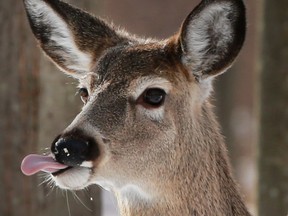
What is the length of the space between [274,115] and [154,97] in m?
2.88

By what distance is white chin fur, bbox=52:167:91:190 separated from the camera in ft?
21.4

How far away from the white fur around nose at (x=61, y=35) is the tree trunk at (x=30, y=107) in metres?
1.64

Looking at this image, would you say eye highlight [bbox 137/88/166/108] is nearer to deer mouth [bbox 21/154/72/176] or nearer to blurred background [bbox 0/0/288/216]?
deer mouth [bbox 21/154/72/176]

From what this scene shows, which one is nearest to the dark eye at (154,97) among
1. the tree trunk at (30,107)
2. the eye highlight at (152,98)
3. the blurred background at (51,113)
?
the eye highlight at (152,98)

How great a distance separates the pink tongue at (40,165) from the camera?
652 centimetres

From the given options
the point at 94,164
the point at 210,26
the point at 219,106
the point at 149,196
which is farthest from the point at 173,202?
the point at 219,106

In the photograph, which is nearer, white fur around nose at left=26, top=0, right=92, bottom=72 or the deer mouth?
the deer mouth

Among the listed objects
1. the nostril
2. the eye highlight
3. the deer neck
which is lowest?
the deer neck

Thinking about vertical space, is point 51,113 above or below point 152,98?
below

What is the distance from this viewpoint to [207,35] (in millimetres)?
7156

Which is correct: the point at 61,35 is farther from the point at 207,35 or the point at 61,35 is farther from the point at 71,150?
the point at 71,150

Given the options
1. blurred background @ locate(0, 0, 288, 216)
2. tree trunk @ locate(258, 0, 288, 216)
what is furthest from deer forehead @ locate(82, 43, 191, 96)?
tree trunk @ locate(258, 0, 288, 216)

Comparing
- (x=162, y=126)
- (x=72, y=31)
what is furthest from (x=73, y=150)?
(x=72, y=31)

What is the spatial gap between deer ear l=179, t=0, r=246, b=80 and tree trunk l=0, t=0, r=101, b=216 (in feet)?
8.07
